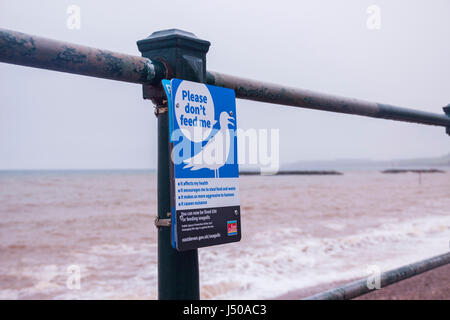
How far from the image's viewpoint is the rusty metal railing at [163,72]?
2.05ft

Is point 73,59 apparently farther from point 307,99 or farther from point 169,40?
point 307,99

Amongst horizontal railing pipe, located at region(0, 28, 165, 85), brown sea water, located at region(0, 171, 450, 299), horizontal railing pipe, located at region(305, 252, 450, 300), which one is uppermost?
horizontal railing pipe, located at region(0, 28, 165, 85)

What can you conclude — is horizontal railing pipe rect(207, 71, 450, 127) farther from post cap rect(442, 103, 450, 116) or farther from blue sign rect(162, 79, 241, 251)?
post cap rect(442, 103, 450, 116)

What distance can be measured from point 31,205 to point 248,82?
72.9 feet

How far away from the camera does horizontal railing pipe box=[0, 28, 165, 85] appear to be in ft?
1.97

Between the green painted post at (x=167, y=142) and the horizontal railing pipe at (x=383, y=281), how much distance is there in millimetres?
449

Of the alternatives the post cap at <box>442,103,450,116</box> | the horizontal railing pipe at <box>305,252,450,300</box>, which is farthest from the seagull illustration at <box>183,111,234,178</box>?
the post cap at <box>442,103,450,116</box>

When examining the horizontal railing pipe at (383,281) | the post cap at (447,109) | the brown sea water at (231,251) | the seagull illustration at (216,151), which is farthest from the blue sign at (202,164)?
the brown sea water at (231,251)

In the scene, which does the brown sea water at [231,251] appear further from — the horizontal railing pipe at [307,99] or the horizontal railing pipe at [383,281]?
the horizontal railing pipe at [307,99]

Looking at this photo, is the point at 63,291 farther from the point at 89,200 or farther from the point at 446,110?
the point at 89,200

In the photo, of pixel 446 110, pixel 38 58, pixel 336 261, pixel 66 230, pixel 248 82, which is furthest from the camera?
pixel 66 230
